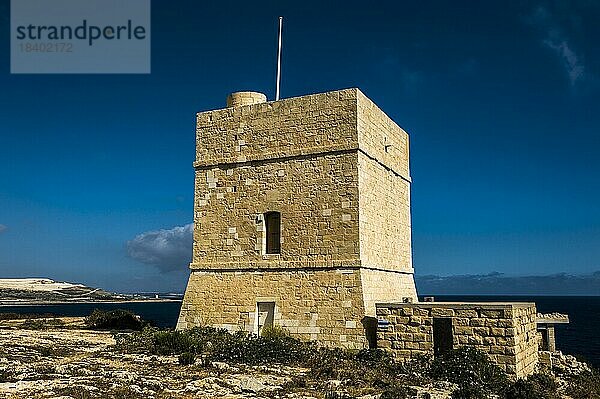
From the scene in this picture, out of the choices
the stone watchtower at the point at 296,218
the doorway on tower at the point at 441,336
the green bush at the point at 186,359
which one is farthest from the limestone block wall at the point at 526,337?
the green bush at the point at 186,359

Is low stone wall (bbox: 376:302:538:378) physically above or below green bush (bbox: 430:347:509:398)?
above

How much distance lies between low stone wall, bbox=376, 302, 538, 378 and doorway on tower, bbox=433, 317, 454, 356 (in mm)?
168

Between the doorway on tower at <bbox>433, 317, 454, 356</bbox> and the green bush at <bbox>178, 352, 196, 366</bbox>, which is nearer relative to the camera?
the green bush at <bbox>178, 352, 196, 366</bbox>

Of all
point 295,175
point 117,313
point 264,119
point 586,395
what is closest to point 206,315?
point 295,175

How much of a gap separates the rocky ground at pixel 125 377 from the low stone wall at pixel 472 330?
1.97 meters

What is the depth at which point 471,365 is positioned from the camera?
12633mm

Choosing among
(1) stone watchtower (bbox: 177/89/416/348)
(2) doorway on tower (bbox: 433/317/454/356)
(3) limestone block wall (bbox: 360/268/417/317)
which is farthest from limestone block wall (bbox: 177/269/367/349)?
(2) doorway on tower (bbox: 433/317/454/356)

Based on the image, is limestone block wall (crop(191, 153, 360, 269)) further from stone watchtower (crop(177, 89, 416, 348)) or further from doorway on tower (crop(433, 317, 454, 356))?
doorway on tower (crop(433, 317, 454, 356))

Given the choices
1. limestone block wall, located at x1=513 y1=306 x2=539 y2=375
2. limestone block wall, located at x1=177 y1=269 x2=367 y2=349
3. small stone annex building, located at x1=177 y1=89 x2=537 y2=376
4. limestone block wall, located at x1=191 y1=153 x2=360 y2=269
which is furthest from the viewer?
limestone block wall, located at x1=191 y1=153 x2=360 y2=269

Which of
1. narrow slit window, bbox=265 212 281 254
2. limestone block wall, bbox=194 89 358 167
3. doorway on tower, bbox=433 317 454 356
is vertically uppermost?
limestone block wall, bbox=194 89 358 167

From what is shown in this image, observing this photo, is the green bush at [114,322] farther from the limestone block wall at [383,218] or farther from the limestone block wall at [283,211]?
the limestone block wall at [383,218]

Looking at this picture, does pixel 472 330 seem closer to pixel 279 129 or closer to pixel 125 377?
pixel 125 377

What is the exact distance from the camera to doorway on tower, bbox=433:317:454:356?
13.8m

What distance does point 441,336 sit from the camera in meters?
14.6
